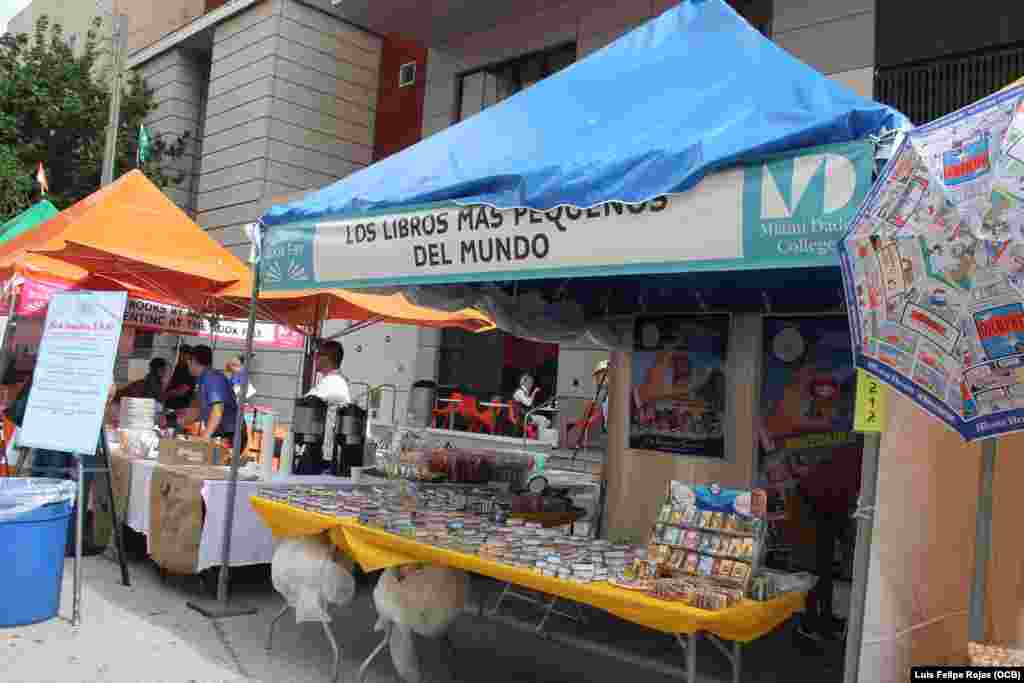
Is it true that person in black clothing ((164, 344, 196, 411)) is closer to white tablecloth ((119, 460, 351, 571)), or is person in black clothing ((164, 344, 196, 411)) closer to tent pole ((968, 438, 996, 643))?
white tablecloth ((119, 460, 351, 571))

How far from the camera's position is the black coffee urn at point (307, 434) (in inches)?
280

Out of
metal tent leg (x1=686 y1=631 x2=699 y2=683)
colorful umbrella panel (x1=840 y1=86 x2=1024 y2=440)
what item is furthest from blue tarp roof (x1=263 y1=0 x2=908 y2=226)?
metal tent leg (x1=686 y1=631 x2=699 y2=683)

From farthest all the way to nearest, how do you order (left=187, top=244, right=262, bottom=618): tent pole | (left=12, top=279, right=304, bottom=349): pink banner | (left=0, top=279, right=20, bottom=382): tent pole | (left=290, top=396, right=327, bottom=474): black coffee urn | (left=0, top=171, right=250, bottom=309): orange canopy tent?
(left=12, top=279, right=304, bottom=349): pink banner < (left=0, top=171, right=250, bottom=309): orange canopy tent < (left=290, top=396, right=327, bottom=474): black coffee urn < (left=0, top=279, right=20, bottom=382): tent pole < (left=187, top=244, right=262, bottom=618): tent pole

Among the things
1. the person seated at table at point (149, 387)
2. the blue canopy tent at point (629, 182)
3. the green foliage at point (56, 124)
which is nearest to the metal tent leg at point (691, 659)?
the blue canopy tent at point (629, 182)

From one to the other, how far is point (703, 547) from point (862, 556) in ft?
2.65

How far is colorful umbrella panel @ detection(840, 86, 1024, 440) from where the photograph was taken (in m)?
2.14

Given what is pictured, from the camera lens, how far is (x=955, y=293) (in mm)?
2357

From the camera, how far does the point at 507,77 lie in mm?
15211

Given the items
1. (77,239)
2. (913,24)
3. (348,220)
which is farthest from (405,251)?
(913,24)

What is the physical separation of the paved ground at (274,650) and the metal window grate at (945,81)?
702 cm

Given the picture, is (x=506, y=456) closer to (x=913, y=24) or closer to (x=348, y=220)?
(x=348, y=220)

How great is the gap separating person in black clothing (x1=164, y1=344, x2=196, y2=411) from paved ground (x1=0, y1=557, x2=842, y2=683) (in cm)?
402

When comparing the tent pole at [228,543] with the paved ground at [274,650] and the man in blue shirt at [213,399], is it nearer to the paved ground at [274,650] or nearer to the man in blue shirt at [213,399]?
the paved ground at [274,650]

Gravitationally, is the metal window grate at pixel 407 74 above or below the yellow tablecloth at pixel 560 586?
above
